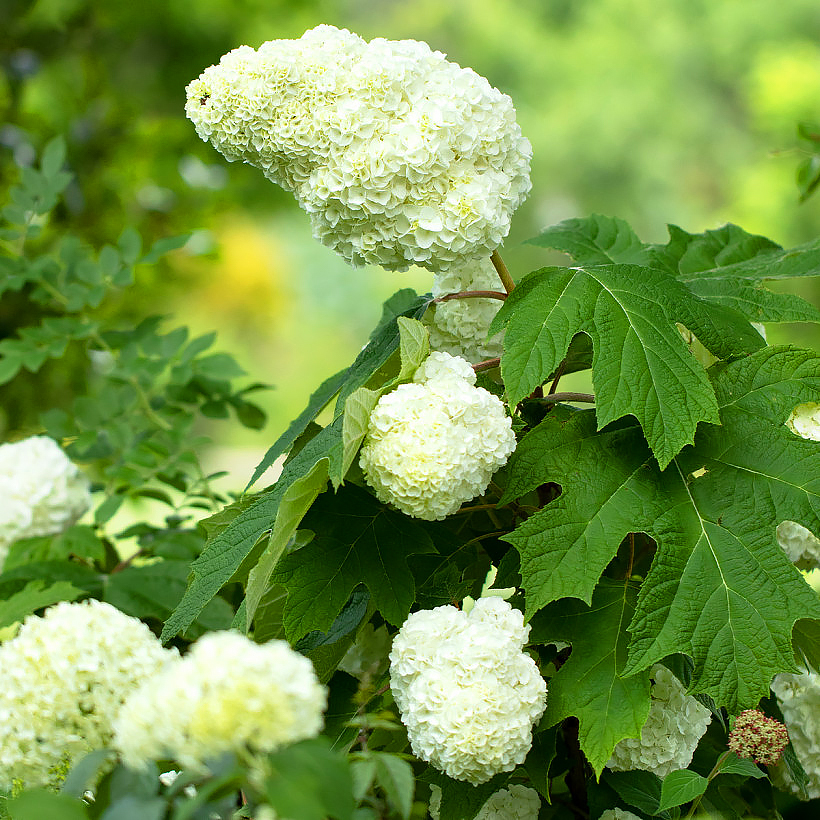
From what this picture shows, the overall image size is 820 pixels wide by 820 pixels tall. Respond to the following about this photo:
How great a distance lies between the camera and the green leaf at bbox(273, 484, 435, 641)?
87cm

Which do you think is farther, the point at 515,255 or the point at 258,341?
the point at 258,341

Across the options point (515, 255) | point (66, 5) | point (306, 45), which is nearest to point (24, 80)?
point (66, 5)

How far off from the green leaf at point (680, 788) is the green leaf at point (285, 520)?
1.19ft

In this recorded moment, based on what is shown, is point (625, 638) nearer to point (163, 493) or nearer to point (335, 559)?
point (335, 559)

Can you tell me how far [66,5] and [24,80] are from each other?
17.9 inches

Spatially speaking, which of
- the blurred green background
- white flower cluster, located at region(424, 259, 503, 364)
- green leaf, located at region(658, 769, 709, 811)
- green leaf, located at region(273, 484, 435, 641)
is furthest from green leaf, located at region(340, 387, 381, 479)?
the blurred green background

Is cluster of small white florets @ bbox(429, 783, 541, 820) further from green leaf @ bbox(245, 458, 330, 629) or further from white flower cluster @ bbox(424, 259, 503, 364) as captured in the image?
white flower cluster @ bbox(424, 259, 503, 364)

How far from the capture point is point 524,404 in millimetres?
983

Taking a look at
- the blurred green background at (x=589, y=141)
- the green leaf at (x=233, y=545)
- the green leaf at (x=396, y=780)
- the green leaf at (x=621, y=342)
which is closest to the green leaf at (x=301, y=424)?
the green leaf at (x=233, y=545)

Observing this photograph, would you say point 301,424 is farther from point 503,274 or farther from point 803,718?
point 803,718

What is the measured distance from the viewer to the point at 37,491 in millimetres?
1457

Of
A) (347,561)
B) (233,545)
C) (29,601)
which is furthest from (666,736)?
(29,601)

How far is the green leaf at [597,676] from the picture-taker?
786mm

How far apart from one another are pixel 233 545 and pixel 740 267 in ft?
2.32
